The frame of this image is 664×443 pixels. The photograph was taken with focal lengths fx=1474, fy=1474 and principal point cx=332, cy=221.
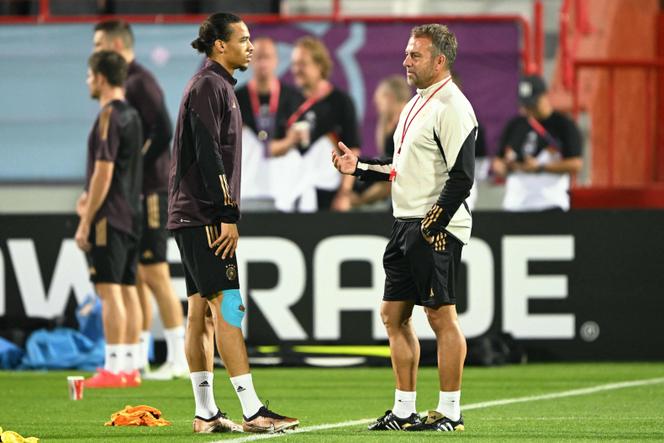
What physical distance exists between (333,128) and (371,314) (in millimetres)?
2065

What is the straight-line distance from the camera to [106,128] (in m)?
10.8

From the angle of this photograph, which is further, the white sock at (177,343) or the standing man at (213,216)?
the white sock at (177,343)

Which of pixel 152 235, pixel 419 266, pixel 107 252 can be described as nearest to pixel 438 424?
pixel 419 266

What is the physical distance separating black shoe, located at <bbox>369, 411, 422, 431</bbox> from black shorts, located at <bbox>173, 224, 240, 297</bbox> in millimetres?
1062

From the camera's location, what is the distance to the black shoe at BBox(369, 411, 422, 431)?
7.65 metres

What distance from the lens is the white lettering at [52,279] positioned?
13203mm

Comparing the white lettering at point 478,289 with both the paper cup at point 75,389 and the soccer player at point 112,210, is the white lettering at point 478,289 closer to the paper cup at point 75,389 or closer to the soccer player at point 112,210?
the soccer player at point 112,210

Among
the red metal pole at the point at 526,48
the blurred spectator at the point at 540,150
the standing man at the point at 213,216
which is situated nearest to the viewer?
the standing man at the point at 213,216

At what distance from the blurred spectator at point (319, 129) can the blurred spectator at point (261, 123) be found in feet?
0.59

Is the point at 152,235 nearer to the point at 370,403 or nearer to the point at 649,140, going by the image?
the point at 370,403

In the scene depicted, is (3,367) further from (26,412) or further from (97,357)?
(26,412)

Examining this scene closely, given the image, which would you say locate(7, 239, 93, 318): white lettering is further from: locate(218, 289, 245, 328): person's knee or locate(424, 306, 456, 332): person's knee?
locate(424, 306, 456, 332): person's knee

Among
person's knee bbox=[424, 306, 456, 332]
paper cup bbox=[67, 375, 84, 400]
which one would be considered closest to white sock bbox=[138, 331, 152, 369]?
paper cup bbox=[67, 375, 84, 400]

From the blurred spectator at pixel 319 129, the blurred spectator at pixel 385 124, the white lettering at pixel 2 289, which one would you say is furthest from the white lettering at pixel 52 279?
the blurred spectator at pixel 385 124
